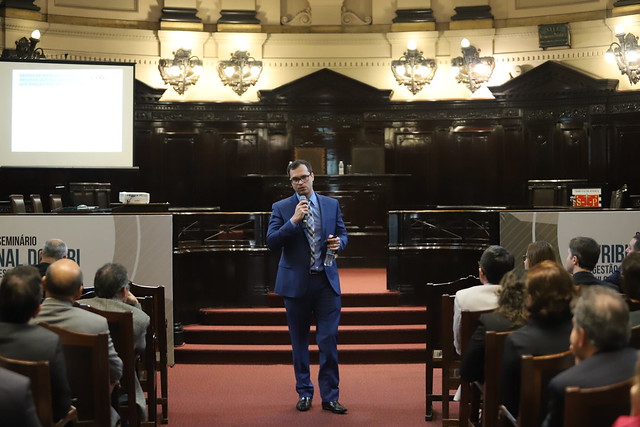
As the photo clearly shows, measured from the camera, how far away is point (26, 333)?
335cm

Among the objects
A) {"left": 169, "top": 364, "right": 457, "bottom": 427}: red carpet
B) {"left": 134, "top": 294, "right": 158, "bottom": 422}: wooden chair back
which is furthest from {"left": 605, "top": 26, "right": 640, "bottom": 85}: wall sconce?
{"left": 134, "top": 294, "right": 158, "bottom": 422}: wooden chair back

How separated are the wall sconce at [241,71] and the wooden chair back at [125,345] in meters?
9.94

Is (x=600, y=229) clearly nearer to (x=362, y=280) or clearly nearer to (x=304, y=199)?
(x=304, y=199)

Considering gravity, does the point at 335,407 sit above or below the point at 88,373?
below

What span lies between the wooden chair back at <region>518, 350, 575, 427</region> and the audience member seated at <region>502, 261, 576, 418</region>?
0.91ft

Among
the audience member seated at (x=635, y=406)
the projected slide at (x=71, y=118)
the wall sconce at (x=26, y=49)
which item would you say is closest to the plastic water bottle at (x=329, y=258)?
the audience member seated at (x=635, y=406)

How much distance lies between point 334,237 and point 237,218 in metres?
3.69

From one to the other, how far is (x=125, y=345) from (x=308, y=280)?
5.90 ft

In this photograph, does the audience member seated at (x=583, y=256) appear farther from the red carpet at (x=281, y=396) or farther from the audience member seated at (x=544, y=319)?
the audience member seated at (x=544, y=319)

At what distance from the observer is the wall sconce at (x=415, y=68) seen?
14.0 meters

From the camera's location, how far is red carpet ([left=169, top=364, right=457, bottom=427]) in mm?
5812

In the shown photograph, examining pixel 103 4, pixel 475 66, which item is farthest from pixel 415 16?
pixel 103 4

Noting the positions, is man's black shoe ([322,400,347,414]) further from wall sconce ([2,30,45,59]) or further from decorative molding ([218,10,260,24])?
decorative molding ([218,10,260,24])

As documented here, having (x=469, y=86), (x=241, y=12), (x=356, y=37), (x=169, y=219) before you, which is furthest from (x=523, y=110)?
(x=169, y=219)
